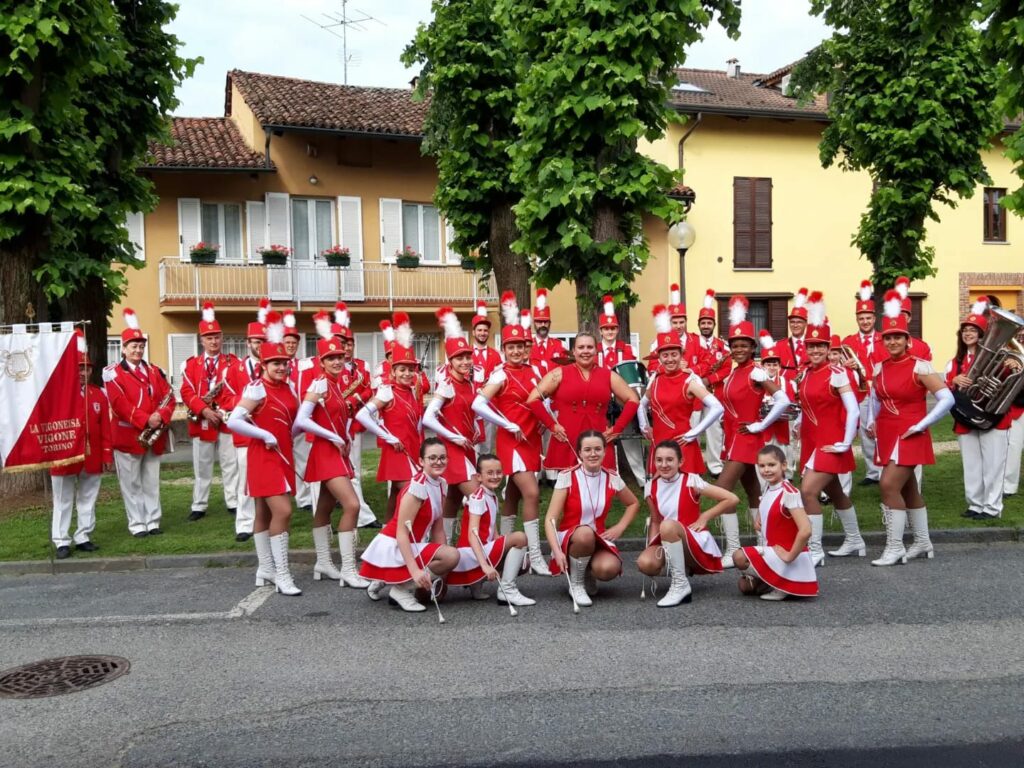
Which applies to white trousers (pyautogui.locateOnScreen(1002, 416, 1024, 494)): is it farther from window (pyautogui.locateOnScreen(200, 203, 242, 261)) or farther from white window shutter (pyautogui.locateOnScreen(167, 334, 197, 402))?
window (pyautogui.locateOnScreen(200, 203, 242, 261))

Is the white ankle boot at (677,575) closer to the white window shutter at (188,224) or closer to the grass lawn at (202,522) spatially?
the grass lawn at (202,522)

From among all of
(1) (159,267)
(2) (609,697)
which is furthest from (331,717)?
(1) (159,267)

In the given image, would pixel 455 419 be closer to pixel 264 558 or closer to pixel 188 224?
pixel 264 558

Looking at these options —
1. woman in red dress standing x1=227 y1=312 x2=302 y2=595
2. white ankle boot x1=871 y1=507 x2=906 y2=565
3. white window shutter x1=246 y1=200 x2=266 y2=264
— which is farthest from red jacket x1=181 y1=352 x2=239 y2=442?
white window shutter x1=246 y1=200 x2=266 y2=264

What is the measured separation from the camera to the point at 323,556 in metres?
8.55

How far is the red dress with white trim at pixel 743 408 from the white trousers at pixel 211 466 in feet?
18.7

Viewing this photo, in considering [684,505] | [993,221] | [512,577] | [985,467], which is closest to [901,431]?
[684,505]

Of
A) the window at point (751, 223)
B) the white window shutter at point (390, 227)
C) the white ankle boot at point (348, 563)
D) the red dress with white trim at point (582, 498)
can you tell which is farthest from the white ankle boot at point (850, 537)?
the window at point (751, 223)

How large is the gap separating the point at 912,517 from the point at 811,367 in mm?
1611

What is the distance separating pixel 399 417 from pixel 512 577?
2167 mm

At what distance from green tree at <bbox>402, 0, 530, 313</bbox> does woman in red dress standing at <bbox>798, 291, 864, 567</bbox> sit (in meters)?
8.84

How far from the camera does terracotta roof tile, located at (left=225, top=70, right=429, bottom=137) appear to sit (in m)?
24.5

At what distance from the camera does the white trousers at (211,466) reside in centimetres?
1139

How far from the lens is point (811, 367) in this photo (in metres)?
8.80
